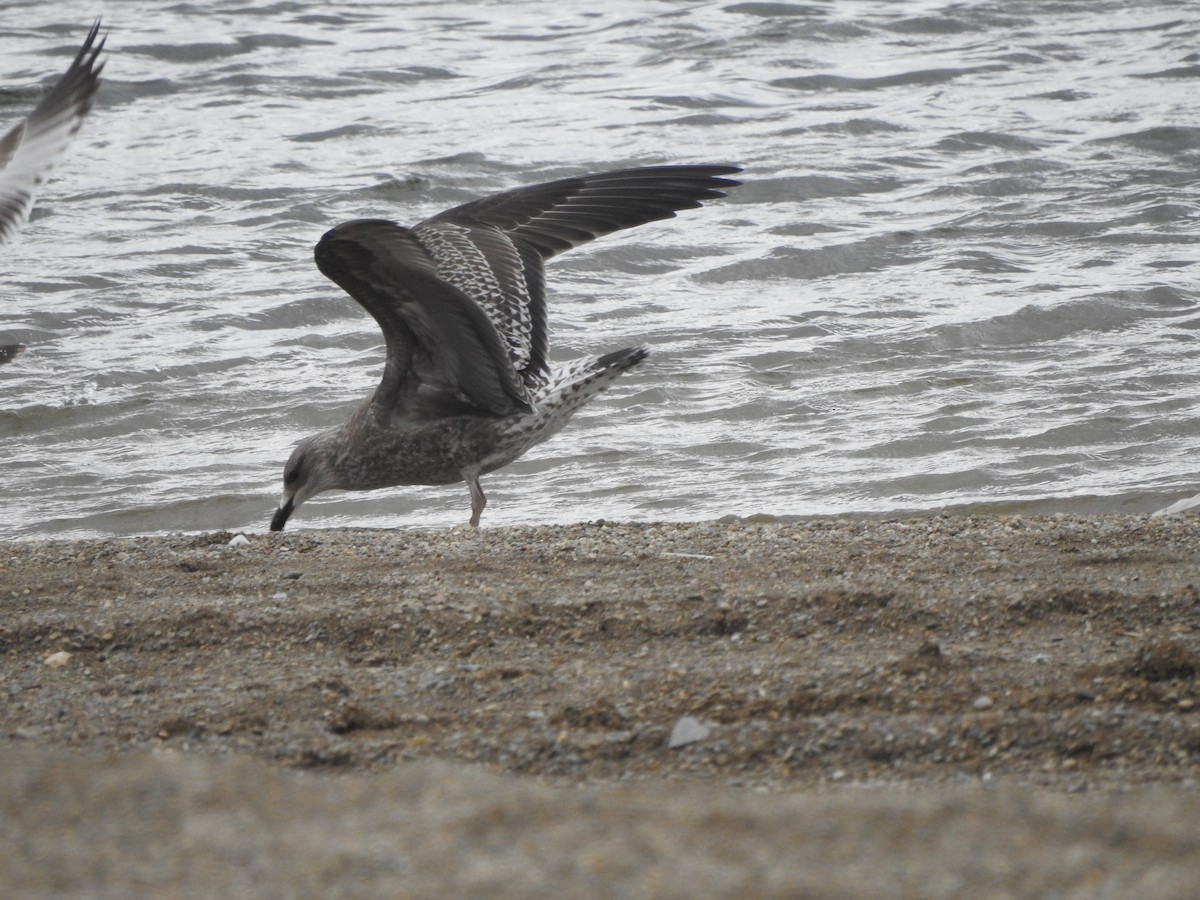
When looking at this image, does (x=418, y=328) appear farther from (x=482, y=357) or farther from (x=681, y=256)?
(x=681, y=256)

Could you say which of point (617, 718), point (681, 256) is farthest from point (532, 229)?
point (681, 256)

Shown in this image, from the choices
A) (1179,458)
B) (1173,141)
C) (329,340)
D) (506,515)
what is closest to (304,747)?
(506,515)

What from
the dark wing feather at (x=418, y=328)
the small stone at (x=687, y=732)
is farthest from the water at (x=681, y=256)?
the small stone at (x=687, y=732)

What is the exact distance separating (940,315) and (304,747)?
23.3 ft

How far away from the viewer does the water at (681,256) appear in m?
7.72

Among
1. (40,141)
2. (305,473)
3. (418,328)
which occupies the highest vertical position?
(40,141)

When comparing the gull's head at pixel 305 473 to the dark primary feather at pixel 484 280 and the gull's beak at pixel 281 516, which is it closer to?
the gull's beak at pixel 281 516

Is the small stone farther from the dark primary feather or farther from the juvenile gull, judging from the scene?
the juvenile gull

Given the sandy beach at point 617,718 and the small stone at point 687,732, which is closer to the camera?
the sandy beach at point 617,718

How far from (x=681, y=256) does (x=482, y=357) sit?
5420 millimetres

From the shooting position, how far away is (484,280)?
662 centimetres

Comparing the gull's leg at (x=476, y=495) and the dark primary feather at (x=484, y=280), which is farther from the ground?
the dark primary feather at (x=484, y=280)

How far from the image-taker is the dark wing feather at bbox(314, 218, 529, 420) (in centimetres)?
564

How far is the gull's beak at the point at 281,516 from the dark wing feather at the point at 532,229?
122 centimetres
